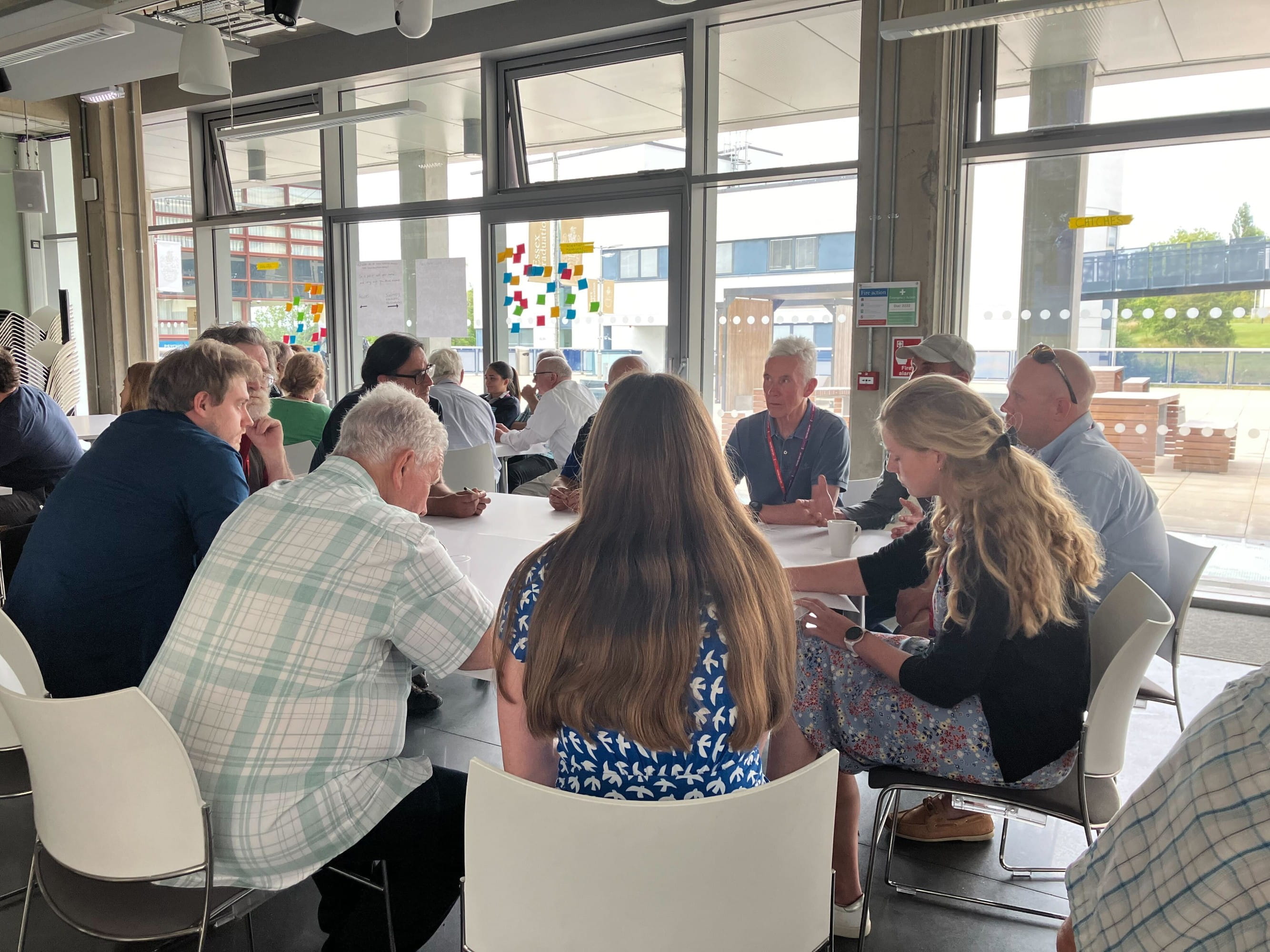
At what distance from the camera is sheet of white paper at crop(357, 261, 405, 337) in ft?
25.3

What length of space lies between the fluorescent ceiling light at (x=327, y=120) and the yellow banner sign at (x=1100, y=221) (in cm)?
387

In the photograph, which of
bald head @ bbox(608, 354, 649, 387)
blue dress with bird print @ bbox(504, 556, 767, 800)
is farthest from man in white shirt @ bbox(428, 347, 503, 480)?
blue dress with bird print @ bbox(504, 556, 767, 800)

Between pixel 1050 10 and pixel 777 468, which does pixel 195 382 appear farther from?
pixel 1050 10

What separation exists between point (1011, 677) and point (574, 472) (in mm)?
2715

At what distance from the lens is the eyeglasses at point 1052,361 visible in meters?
3.15

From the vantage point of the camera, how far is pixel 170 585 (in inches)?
93.2

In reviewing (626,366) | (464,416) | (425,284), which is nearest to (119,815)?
(626,366)

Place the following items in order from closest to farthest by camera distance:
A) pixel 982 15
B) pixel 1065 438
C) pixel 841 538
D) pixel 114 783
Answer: pixel 114 783 < pixel 841 538 < pixel 1065 438 < pixel 982 15

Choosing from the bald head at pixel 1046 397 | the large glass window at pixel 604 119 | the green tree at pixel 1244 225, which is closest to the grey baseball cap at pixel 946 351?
the bald head at pixel 1046 397

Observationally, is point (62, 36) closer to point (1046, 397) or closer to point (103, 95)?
point (103, 95)

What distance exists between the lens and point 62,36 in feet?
19.6

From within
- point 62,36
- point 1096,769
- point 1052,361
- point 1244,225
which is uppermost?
point 62,36

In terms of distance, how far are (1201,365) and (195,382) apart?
4.74m

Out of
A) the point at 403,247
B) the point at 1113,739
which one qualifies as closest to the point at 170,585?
the point at 1113,739
